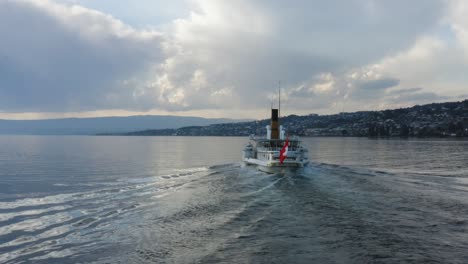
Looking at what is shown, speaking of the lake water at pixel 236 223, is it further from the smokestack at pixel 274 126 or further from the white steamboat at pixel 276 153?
the smokestack at pixel 274 126

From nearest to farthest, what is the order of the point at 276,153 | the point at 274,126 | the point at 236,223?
the point at 236,223
the point at 276,153
the point at 274,126

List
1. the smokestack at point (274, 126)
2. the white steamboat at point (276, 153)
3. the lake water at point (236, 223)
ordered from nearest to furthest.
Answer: the lake water at point (236, 223) → the white steamboat at point (276, 153) → the smokestack at point (274, 126)

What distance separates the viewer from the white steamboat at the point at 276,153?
54.5 m

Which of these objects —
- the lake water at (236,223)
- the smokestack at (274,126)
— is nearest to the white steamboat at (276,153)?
the smokestack at (274,126)

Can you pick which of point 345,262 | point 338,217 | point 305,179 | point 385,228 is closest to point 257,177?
point 305,179

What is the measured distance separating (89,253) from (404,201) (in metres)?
24.2

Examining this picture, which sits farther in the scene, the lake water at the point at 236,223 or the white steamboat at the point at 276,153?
the white steamboat at the point at 276,153

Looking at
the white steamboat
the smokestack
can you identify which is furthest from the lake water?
the smokestack

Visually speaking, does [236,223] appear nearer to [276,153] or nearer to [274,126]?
[276,153]

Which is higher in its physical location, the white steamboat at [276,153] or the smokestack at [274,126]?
the smokestack at [274,126]

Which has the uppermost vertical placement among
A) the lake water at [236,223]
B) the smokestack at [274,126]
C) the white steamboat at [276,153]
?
the smokestack at [274,126]

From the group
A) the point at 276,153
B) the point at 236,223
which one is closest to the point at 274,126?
the point at 276,153

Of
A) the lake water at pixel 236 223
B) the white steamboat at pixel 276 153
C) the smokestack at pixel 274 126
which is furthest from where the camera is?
the smokestack at pixel 274 126

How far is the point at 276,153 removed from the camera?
5684cm
